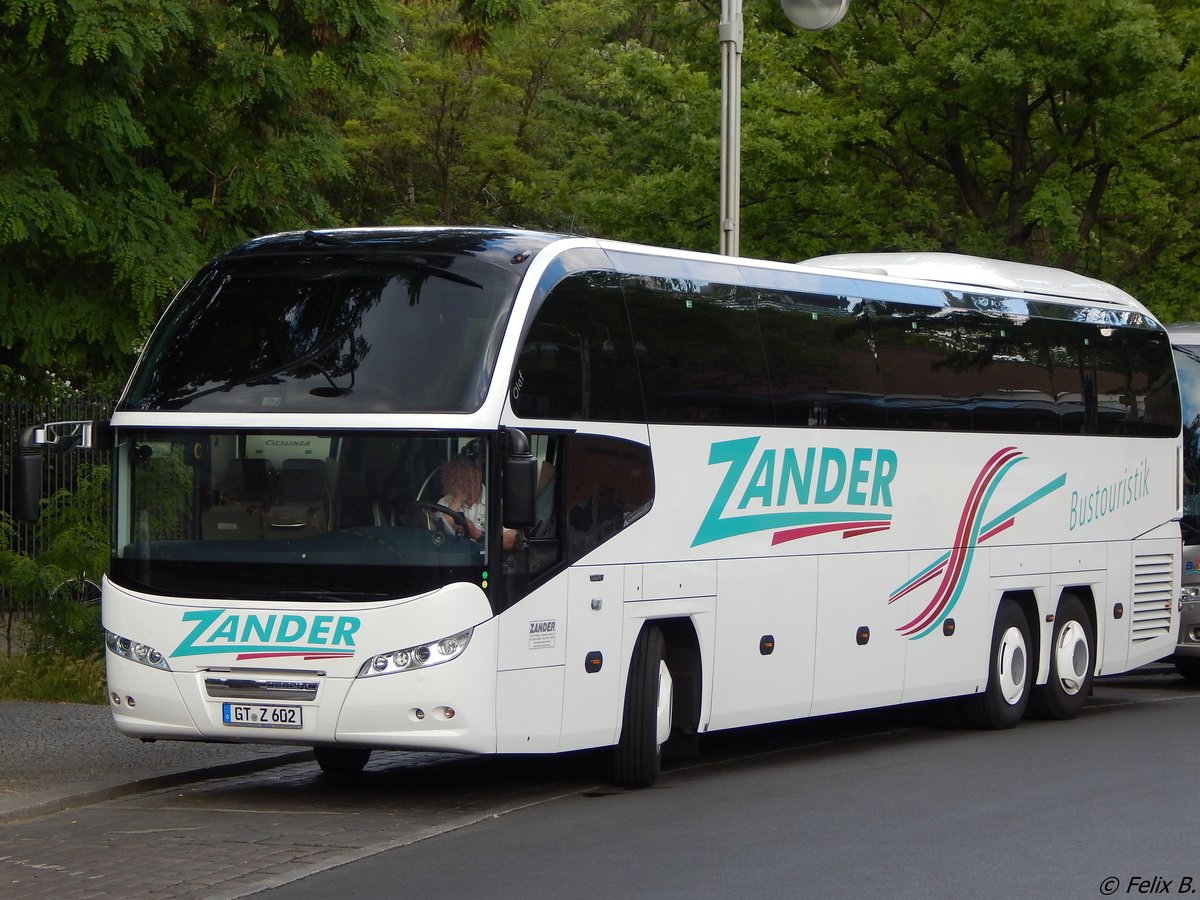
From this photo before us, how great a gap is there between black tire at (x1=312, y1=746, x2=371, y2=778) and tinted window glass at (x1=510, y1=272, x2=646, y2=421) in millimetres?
3034

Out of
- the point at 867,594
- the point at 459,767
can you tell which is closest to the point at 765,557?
the point at 867,594

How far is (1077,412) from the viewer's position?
16.8 metres

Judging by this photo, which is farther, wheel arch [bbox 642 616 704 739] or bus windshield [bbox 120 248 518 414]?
wheel arch [bbox 642 616 704 739]

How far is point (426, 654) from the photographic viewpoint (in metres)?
10.4

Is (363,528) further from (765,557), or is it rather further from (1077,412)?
(1077,412)

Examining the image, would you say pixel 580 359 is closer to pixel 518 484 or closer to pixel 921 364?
pixel 518 484

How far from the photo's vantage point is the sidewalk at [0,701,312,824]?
11352 millimetres

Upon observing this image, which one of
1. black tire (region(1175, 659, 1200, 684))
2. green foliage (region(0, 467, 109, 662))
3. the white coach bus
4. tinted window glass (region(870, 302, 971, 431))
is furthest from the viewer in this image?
black tire (region(1175, 659, 1200, 684))

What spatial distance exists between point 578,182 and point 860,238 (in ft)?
34.5

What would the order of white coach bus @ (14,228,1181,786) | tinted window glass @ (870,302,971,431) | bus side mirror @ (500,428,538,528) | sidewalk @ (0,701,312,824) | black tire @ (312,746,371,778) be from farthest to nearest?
1. tinted window glass @ (870,302,971,431)
2. black tire @ (312,746,371,778)
3. sidewalk @ (0,701,312,824)
4. white coach bus @ (14,228,1181,786)
5. bus side mirror @ (500,428,538,528)

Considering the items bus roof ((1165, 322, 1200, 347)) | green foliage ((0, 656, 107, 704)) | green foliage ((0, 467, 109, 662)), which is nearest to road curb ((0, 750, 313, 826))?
green foliage ((0, 656, 107, 704))

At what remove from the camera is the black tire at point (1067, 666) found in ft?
54.2

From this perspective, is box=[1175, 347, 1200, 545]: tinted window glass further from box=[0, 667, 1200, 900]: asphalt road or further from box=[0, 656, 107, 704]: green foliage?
box=[0, 656, 107, 704]: green foliage

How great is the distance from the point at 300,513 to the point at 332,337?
1.08 meters
